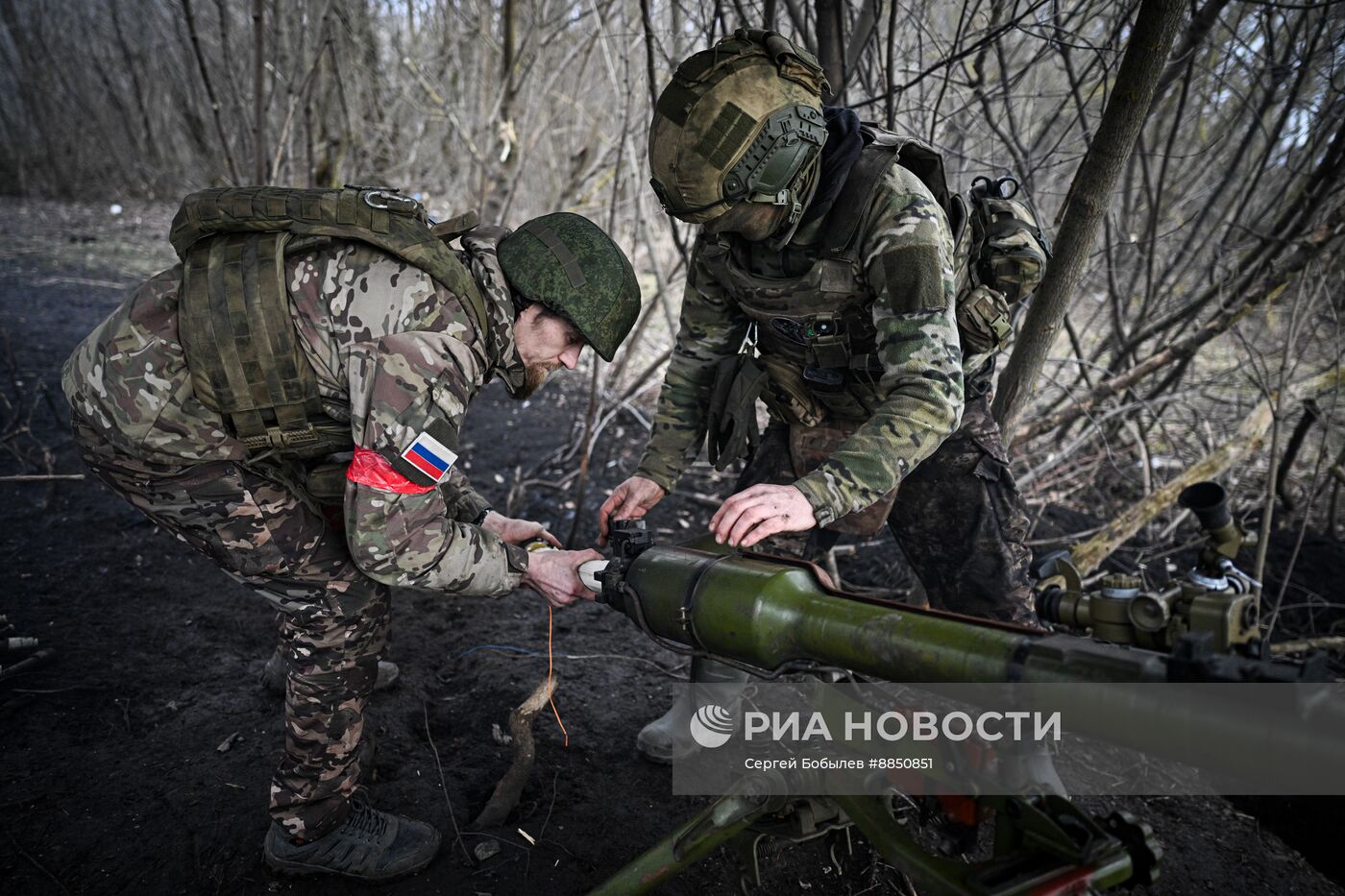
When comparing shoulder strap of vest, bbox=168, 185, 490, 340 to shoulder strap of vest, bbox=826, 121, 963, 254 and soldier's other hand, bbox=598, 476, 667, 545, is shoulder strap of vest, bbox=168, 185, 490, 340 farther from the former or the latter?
shoulder strap of vest, bbox=826, 121, 963, 254

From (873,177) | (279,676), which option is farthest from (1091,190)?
(279,676)

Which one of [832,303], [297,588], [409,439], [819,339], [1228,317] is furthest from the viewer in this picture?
[1228,317]

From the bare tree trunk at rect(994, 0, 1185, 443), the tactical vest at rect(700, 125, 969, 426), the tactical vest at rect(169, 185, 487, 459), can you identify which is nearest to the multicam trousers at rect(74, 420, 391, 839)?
the tactical vest at rect(169, 185, 487, 459)

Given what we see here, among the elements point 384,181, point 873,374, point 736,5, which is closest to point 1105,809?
point 873,374

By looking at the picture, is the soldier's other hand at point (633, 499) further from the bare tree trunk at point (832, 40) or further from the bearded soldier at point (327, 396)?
the bare tree trunk at point (832, 40)

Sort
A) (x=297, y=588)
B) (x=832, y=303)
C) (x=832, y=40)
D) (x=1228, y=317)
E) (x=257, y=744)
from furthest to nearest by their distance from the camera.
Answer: (x=1228, y=317)
(x=832, y=40)
(x=257, y=744)
(x=832, y=303)
(x=297, y=588)

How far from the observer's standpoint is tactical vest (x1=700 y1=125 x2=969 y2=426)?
2.43 metres

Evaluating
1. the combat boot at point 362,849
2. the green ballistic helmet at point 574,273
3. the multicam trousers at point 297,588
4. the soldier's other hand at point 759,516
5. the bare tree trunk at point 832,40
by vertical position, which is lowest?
the combat boot at point 362,849

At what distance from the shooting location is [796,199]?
2.41 metres

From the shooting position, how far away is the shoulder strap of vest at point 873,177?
2396 mm

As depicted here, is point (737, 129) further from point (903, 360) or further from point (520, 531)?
point (520, 531)

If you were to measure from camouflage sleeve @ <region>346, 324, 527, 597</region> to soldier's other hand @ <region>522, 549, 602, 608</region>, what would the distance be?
186 millimetres

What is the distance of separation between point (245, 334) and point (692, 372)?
57.5 inches

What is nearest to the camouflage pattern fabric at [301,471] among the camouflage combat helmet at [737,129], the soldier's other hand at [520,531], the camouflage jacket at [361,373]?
the camouflage jacket at [361,373]
